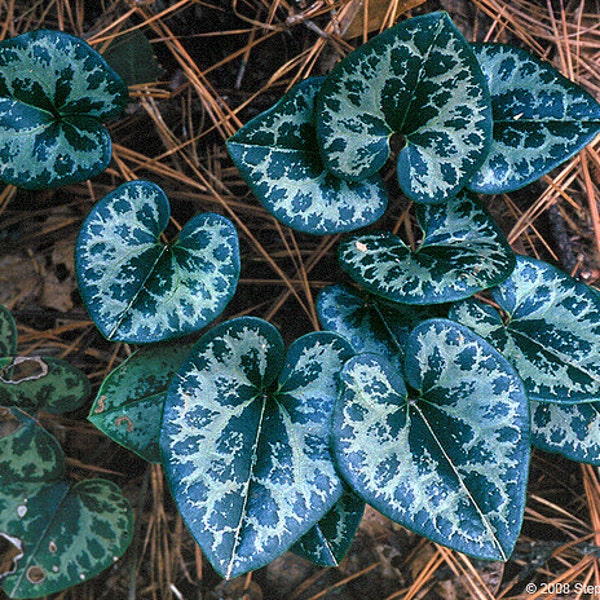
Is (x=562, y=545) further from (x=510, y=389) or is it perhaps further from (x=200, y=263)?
(x=200, y=263)

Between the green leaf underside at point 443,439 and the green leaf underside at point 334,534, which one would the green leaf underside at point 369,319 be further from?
the green leaf underside at point 334,534

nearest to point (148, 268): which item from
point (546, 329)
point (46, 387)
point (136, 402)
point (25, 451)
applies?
point (136, 402)

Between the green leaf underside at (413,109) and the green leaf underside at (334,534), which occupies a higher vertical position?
the green leaf underside at (413,109)

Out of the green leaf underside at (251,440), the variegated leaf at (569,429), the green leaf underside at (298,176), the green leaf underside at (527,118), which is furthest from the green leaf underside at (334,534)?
the green leaf underside at (527,118)

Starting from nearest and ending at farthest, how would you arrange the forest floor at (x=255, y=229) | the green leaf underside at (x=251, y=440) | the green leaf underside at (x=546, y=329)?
the green leaf underside at (x=251, y=440), the green leaf underside at (x=546, y=329), the forest floor at (x=255, y=229)

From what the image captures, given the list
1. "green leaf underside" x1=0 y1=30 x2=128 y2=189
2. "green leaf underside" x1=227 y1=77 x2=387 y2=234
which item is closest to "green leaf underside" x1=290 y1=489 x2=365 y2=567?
"green leaf underside" x1=227 y1=77 x2=387 y2=234

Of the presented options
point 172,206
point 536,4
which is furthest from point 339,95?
point 536,4

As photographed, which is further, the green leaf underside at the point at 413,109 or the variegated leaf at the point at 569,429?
the variegated leaf at the point at 569,429
